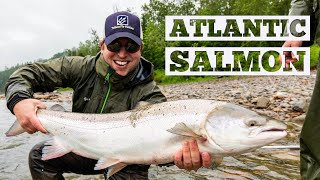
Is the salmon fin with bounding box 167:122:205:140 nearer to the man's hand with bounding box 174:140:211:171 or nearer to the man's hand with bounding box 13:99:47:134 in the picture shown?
the man's hand with bounding box 174:140:211:171

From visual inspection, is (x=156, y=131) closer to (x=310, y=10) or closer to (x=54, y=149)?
(x=54, y=149)

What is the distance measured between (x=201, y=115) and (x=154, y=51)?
43198 mm

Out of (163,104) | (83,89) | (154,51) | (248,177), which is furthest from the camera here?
(154,51)

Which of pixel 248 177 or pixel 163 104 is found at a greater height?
pixel 163 104

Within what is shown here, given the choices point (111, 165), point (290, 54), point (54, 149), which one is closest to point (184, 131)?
point (111, 165)

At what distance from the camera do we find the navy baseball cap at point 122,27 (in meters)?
3.49

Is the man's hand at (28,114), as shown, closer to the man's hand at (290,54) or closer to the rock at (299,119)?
the man's hand at (290,54)

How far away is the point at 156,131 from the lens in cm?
289

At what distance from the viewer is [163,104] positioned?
9.95 ft

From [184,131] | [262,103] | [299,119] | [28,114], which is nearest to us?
[184,131]

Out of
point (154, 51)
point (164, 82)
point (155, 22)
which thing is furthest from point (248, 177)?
point (155, 22)

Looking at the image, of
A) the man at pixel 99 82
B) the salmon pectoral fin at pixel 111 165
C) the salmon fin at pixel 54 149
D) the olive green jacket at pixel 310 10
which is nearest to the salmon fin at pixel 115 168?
the salmon pectoral fin at pixel 111 165

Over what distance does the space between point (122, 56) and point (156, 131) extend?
87cm

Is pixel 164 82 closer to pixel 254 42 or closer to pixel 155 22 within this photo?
pixel 254 42
